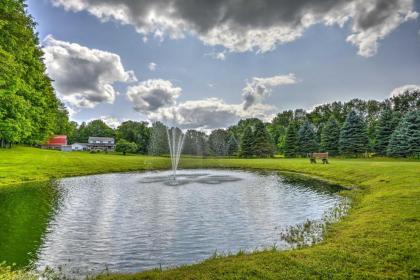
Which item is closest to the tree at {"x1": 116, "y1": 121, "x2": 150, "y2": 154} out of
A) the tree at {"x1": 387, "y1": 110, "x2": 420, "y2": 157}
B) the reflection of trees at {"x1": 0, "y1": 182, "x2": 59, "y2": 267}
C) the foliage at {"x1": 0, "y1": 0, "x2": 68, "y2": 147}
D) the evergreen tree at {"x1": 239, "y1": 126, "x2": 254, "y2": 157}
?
→ the evergreen tree at {"x1": 239, "y1": 126, "x2": 254, "y2": 157}

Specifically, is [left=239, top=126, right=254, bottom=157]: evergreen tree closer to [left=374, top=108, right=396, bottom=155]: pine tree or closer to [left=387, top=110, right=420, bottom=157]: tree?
[left=374, top=108, right=396, bottom=155]: pine tree

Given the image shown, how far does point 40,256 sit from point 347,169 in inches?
1348

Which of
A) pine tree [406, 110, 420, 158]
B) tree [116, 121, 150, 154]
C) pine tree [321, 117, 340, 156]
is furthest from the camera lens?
tree [116, 121, 150, 154]

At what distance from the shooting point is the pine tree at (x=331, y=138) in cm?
7931

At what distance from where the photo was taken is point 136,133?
124188 millimetres

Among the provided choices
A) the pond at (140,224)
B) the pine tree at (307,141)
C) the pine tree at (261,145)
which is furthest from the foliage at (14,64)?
the pine tree at (307,141)

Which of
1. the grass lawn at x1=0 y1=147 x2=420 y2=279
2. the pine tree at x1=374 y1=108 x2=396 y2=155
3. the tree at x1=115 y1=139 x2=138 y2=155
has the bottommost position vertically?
the grass lawn at x1=0 y1=147 x2=420 y2=279

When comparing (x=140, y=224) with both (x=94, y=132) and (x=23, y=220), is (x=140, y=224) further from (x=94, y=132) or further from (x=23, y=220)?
(x=94, y=132)

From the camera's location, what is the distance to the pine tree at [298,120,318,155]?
8500cm

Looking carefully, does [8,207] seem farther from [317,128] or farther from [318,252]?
[317,128]

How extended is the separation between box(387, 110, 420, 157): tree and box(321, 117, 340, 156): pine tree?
16429mm

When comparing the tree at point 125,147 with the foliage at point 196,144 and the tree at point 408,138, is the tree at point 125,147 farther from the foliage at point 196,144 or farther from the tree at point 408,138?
the tree at point 408,138

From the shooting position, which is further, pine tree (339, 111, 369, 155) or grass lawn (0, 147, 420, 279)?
pine tree (339, 111, 369, 155)

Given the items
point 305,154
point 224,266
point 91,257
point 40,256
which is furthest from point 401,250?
point 305,154
